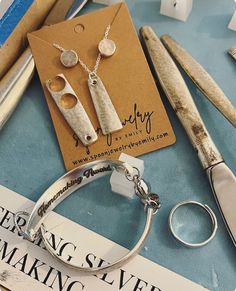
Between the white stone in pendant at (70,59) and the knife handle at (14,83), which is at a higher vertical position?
the white stone in pendant at (70,59)

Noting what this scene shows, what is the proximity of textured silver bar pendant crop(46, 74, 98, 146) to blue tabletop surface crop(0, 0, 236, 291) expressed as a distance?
0.10 ft

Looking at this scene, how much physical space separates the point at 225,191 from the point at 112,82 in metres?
0.19

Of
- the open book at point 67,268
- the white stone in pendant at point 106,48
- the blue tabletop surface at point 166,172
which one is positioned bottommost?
the open book at point 67,268

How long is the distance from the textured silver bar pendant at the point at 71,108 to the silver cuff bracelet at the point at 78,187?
0.13 ft

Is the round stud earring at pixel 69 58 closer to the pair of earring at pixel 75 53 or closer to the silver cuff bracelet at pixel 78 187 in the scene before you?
the pair of earring at pixel 75 53

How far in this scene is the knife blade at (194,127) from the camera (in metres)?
0.44

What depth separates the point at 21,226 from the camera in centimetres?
45

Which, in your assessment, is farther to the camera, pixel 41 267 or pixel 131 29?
pixel 131 29

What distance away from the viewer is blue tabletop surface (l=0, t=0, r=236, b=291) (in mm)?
430

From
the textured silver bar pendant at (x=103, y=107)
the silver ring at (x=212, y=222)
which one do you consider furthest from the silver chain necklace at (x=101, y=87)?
the silver ring at (x=212, y=222)

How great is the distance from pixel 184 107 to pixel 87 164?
132 mm

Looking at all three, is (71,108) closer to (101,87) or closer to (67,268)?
(101,87)

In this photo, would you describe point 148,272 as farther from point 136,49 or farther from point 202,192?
point 136,49

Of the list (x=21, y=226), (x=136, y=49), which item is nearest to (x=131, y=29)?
(x=136, y=49)
